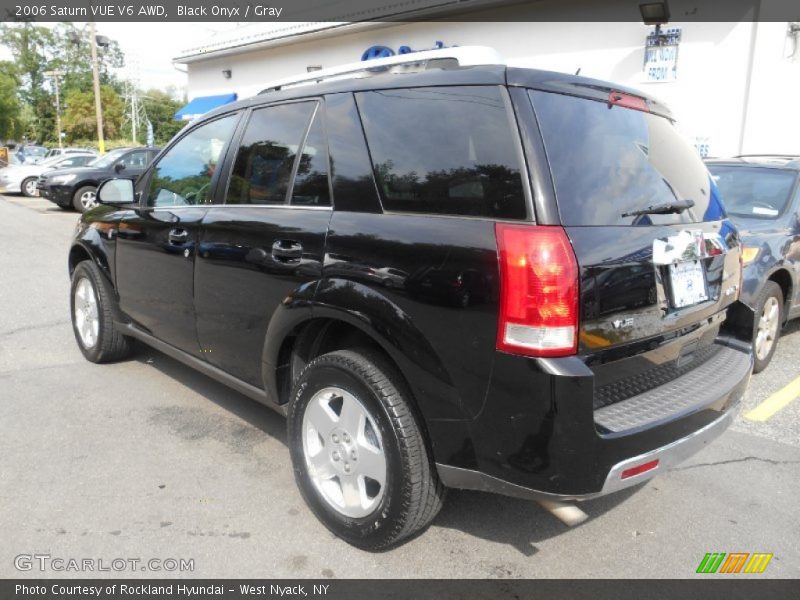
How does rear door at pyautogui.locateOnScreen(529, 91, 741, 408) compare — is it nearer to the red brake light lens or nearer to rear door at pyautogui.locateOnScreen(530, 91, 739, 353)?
rear door at pyautogui.locateOnScreen(530, 91, 739, 353)

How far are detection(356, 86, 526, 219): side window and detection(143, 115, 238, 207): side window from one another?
4.21ft

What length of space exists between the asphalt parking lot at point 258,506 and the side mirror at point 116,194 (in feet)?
4.26

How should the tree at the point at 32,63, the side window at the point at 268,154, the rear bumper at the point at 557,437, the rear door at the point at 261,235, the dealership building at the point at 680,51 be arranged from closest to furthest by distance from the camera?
the rear bumper at the point at 557,437 → the rear door at the point at 261,235 → the side window at the point at 268,154 → the dealership building at the point at 680,51 → the tree at the point at 32,63

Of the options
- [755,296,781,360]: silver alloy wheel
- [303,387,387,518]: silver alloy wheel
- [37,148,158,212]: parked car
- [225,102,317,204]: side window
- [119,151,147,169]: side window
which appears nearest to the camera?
[303,387,387,518]: silver alloy wheel

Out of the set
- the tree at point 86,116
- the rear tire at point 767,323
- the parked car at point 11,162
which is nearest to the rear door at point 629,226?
the rear tire at point 767,323

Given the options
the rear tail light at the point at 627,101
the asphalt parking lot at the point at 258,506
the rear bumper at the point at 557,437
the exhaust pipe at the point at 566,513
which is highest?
the rear tail light at the point at 627,101

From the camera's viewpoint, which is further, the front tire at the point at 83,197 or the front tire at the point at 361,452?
the front tire at the point at 83,197

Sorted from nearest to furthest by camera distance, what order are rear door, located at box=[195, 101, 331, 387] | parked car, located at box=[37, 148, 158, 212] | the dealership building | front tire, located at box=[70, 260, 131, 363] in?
1. rear door, located at box=[195, 101, 331, 387]
2. front tire, located at box=[70, 260, 131, 363]
3. the dealership building
4. parked car, located at box=[37, 148, 158, 212]

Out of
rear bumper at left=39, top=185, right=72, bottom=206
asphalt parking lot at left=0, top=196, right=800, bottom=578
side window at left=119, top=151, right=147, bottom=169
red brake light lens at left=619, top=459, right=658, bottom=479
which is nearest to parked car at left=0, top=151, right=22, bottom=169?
rear bumper at left=39, top=185, right=72, bottom=206

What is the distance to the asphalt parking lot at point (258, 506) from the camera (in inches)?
103

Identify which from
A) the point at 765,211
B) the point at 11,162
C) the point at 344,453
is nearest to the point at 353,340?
the point at 344,453

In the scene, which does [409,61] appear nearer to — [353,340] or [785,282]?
[353,340]

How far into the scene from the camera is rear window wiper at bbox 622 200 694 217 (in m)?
2.36

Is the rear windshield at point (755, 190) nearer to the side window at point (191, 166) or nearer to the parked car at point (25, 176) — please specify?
the side window at point (191, 166)
